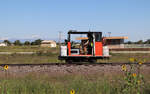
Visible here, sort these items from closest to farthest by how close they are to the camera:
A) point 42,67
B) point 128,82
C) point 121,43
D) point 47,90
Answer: point 128,82
point 47,90
point 42,67
point 121,43

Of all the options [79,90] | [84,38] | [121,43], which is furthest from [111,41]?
[79,90]

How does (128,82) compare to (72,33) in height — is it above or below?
below

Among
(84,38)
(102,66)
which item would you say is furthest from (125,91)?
(84,38)

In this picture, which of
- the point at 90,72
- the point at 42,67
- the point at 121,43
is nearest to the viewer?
the point at 90,72

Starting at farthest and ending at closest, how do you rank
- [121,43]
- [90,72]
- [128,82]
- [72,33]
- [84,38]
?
[121,43] < [84,38] < [72,33] < [90,72] < [128,82]

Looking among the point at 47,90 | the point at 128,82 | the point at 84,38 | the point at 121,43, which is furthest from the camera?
the point at 121,43

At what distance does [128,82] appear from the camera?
5.90 m

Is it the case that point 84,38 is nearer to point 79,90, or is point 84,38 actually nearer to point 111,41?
point 79,90

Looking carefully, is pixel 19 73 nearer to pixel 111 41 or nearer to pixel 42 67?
pixel 42 67

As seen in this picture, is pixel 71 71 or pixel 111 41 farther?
pixel 111 41

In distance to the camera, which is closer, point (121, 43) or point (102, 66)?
point (102, 66)

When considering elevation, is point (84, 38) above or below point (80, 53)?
above

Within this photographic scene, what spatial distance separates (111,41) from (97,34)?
49.2 meters

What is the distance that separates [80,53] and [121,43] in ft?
162
